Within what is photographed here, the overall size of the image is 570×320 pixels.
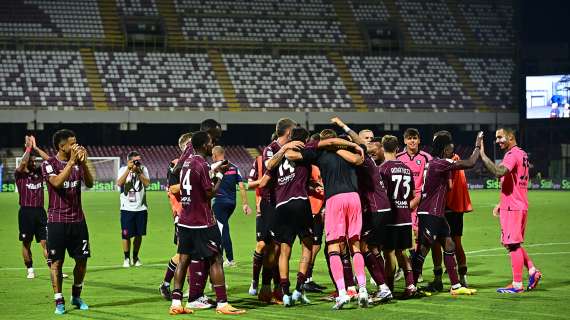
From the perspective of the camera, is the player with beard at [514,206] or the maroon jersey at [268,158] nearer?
the maroon jersey at [268,158]

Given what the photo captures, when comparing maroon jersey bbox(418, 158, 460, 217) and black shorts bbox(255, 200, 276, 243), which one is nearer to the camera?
black shorts bbox(255, 200, 276, 243)

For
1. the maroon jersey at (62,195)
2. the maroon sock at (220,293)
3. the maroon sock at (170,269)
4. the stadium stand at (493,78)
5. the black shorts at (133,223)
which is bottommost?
the maroon sock at (220,293)

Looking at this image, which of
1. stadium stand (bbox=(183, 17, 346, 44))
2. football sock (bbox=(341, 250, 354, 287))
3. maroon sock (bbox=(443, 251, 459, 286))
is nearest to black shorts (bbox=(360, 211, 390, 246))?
football sock (bbox=(341, 250, 354, 287))

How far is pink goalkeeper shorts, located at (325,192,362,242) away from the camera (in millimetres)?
12477

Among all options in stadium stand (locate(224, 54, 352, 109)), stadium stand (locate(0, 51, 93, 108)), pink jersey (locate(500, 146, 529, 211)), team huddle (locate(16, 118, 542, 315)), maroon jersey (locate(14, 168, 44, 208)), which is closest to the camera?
team huddle (locate(16, 118, 542, 315))

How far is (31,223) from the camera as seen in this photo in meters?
16.7

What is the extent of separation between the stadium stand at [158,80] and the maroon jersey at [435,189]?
152ft

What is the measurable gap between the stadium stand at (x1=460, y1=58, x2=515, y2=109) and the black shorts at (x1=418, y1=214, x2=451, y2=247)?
53.8 m

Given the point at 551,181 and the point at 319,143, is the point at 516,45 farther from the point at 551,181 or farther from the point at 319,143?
Result: the point at 319,143

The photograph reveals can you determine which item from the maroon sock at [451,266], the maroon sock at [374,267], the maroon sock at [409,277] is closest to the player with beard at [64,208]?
the maroon sock at [374,267]

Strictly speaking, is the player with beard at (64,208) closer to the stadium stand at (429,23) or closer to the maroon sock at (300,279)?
the maroon sock at (300,279)

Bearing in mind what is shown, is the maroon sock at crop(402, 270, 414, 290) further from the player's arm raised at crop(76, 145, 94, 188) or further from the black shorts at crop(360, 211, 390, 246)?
the player's arm raised at crop(76, 145, 94, 188)

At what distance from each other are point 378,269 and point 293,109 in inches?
1897

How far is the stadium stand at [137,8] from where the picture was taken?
63.6 m
